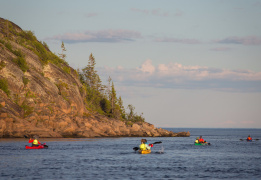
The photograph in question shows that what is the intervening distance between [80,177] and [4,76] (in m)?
73.3

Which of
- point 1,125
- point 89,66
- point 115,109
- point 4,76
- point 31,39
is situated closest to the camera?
point 1,125

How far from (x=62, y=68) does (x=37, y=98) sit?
3683 cm

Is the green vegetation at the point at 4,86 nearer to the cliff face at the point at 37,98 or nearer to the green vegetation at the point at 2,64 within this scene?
the cliff face at the point at 37,98

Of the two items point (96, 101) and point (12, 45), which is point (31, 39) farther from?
point (96, 101)

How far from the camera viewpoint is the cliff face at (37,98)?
101 meters

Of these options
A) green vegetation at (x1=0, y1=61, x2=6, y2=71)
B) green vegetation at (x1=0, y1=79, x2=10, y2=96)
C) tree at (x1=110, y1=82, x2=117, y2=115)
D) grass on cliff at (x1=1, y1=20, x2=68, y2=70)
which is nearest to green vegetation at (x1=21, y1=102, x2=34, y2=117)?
green vegetation at (x1=0, y1=79, x2=10, y2=96)

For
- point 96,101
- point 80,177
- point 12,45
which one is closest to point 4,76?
point 12,45

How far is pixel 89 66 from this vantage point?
18300cm

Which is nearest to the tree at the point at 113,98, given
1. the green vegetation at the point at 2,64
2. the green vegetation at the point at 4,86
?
the green vegetation at the point at 2,64

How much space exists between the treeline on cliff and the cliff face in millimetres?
289

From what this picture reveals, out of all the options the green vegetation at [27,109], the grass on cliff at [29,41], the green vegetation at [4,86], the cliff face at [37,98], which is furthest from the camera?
the grass on cliff at [29,41]

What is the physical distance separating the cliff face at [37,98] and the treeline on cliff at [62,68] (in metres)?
0.29

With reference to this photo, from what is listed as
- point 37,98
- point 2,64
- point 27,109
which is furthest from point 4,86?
point 37,98

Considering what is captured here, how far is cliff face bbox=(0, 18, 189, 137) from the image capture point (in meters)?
101
